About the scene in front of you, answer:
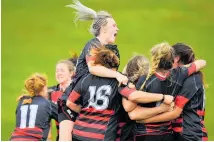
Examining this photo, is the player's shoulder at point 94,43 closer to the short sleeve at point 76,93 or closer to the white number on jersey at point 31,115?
the short sleeve at point 76,93

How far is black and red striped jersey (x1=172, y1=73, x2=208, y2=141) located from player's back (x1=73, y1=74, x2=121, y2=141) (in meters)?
0.63

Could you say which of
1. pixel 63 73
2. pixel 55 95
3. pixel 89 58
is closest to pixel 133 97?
pixel 89 58

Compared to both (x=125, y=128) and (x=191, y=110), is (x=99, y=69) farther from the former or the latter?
(x=191, y=110)

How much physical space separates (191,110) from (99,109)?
0.93 m

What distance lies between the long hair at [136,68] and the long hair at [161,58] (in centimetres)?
23

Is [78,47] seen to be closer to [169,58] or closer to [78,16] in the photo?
[78,16]

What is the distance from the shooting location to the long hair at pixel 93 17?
6.35m

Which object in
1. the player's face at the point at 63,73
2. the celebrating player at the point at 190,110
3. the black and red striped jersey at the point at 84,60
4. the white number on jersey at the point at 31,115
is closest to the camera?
the celebrating player at the point at 190,110

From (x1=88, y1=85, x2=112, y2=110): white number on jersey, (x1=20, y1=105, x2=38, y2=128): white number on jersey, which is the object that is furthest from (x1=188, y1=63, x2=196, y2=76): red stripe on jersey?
(x1=20, y1=105, x2=38, y2=128): white number on jersey

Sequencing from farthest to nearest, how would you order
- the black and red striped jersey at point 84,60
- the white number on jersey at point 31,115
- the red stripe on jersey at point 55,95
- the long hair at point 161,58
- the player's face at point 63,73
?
the red stripe on jersey at point 55,95
the player's face at point 63,73
the white number on jersey at point 31,115
the black and red striped jersey at point 84,60
the long hair at point 161,58

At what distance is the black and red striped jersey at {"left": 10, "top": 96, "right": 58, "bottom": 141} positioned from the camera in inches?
274

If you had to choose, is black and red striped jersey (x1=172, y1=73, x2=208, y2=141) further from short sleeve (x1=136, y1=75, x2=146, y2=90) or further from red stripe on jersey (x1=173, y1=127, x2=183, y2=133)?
short sleeve (x1=136, y1=75, x2=146, y2=90)

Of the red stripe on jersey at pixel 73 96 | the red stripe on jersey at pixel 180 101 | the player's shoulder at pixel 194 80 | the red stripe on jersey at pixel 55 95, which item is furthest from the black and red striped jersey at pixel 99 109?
the red stripe on jersey at pixel 55 95

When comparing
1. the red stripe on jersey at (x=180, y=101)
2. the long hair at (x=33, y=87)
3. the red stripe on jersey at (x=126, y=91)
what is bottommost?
the red stripe on jersey at (x=180, y=101)
